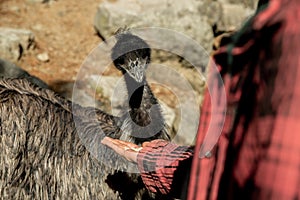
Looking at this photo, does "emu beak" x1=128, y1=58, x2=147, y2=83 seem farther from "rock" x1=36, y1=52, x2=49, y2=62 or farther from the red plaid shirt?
"rock" x1=36, y1=52, x2=49, y2=62

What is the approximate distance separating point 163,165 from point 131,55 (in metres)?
1.31

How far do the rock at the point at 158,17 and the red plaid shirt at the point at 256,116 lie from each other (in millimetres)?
6701

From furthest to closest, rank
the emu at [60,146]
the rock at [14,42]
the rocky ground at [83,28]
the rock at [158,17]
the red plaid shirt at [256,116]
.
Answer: the rock at [158,17], the rocky ground at [83,28], the rock at [14,42], the emu at [60,146], the red plaid shirt at [256,116]

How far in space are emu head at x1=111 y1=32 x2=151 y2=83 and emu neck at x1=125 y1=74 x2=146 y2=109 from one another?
0.07 metres

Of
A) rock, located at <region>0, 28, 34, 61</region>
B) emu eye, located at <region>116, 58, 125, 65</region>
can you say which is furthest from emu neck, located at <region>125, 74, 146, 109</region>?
rock, located at <region>0, 28, 34, 61</region>

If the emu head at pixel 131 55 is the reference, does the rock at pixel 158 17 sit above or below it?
above

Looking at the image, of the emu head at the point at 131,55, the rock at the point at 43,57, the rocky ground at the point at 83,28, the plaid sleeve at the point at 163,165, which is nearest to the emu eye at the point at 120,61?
the emu head at the point at 131,55

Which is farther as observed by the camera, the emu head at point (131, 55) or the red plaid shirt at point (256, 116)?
the emu head at point (131, 55)

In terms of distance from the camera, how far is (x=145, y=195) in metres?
3.60

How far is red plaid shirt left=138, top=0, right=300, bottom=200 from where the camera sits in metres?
1.17

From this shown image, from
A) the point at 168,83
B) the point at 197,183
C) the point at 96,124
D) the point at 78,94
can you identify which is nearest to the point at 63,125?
the point at 96,124

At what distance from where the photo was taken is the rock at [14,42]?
750 cm

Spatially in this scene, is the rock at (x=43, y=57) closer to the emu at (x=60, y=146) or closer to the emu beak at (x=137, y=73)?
the emu at (x=60, y=146)

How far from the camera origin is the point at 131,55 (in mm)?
3436
